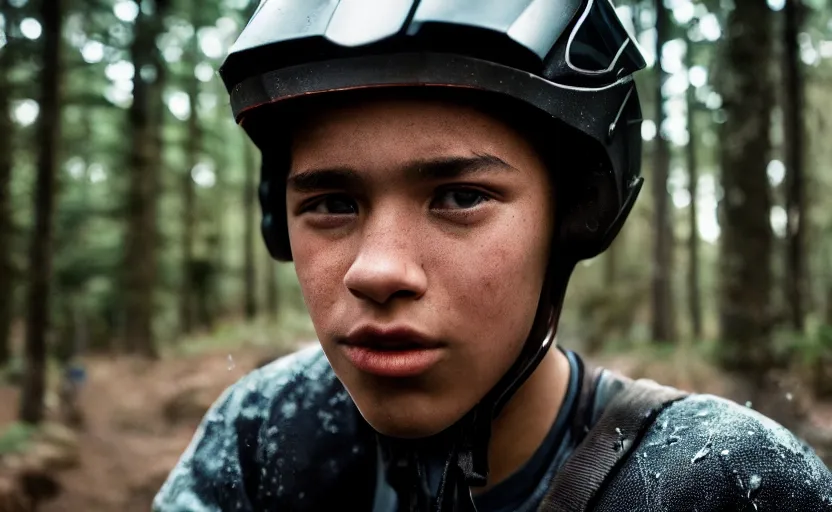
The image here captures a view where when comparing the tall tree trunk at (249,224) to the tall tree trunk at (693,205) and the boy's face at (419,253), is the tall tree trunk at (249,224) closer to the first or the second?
the tall tree trunk at (693,205)

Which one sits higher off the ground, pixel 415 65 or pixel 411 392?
pixel 415 65

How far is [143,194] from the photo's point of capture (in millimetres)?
12148

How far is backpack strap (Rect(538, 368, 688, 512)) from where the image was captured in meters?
1.45

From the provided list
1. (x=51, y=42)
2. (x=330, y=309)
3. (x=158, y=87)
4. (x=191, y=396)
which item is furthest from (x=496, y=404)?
(x=158, y=87)

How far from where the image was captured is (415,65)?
1364 mm

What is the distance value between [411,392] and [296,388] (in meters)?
0.74

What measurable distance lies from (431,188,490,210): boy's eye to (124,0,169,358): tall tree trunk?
11754mm

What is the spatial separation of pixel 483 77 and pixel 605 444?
915 millimetres

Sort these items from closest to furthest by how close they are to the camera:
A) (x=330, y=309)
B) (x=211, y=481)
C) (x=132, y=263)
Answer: (x=330, y=309)
(x=211, y=481)
(x=132, y=263)

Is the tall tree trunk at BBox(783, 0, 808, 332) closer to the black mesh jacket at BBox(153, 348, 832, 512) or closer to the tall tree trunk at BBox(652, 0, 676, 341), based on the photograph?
the tall tree trunk at BBox(652, 0, 676, 341)

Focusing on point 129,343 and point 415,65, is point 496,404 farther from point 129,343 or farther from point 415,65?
point 129,343

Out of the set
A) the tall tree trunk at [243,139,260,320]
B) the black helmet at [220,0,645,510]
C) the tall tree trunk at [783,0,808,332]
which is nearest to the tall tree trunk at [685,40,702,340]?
the tall tree trunk at [783,0,808,332]

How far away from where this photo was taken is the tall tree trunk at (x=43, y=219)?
7.62 metres

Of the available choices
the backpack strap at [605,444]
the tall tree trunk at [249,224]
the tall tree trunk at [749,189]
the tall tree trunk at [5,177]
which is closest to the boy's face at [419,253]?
the backpack strap at [605,444]
